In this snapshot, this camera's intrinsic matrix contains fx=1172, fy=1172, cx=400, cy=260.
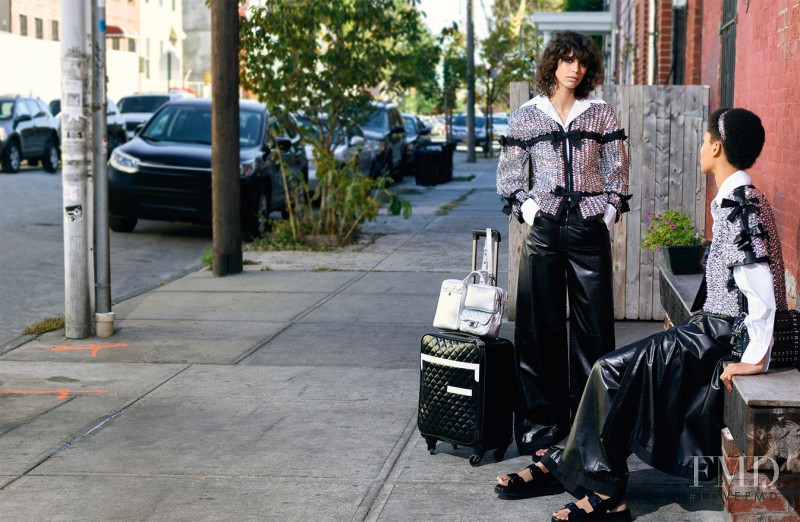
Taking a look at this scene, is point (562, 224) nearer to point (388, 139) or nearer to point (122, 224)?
point (122, 224)

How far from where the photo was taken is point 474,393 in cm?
522

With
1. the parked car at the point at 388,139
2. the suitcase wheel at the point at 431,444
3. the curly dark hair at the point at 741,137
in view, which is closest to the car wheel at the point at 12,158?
the parked car at the point at 388,139

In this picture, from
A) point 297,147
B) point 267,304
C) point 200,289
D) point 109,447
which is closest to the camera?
point 109,447

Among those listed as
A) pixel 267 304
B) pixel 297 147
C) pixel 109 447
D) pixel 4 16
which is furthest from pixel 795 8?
pixel 4 16

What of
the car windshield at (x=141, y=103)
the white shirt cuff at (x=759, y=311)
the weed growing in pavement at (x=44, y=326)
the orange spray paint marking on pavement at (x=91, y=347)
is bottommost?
the orange spray paint marking on pavement at (x=91, y=347)

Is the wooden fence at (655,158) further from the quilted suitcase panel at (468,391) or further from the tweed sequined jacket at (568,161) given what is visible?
the quilted suitcase panel at (468,391)

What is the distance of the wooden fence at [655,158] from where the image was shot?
28.0 ft

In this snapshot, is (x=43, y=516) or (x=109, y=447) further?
(x=109, y=447)

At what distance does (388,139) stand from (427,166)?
47.1 inches

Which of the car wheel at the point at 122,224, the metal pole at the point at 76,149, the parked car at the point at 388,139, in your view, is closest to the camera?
the metal pole at the point at 76,149

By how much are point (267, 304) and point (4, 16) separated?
43.9 meters

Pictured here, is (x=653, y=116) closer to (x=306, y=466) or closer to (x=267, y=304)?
(x=267, y=304)

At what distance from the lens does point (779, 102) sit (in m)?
6.32

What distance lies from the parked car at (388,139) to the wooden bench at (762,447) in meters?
19.7
